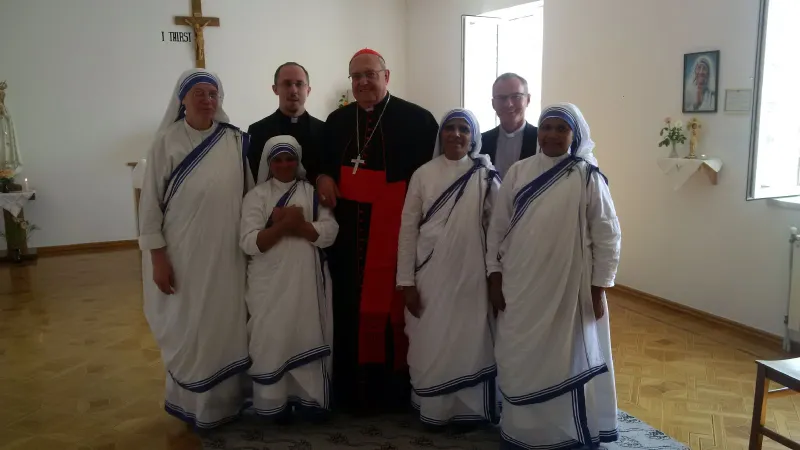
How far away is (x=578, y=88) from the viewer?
5496mm

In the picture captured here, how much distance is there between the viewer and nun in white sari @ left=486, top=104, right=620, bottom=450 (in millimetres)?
2340

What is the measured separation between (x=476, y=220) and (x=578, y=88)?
3385 mm

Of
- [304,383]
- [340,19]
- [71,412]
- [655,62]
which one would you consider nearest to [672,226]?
[655,62]

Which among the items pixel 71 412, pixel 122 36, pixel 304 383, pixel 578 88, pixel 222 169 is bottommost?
pixel 71 412

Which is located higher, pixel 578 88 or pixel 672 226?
pixel 578 88

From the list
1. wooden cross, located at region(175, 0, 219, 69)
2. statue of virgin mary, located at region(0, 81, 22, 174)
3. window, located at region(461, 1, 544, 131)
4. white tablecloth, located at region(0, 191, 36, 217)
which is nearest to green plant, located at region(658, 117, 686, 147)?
window, located at region(461, 1, 544, 131)

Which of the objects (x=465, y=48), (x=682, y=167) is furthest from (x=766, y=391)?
(x=465, y=48)

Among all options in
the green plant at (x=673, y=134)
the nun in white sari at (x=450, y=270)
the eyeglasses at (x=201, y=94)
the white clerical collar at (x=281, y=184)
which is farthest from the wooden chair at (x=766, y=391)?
the green plant at (x=673, y=134)

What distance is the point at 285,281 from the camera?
2721 mm

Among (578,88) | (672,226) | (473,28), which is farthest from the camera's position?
(473,28)

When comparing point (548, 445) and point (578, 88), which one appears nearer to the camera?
point (548, 445)

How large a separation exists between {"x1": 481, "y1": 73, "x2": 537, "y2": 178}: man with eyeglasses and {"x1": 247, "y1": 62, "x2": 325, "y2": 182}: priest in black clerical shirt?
87cm

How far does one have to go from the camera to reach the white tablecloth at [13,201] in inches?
251

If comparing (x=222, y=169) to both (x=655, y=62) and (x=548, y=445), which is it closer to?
(x=548, y=445)
